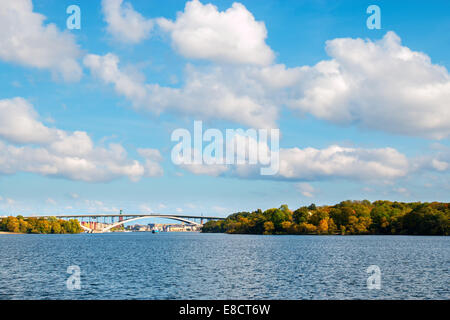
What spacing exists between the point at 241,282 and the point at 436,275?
26481mm

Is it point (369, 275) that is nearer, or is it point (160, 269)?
point (369, 275)

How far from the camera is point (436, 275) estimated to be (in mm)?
61344

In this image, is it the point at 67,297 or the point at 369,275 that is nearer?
the point at 67,297
